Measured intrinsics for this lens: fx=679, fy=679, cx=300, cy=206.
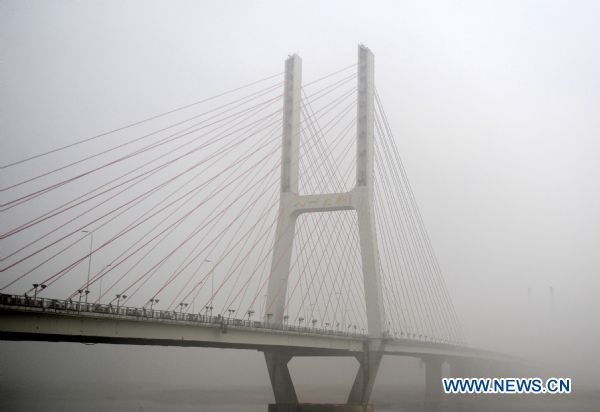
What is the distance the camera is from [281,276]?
48.5 meters

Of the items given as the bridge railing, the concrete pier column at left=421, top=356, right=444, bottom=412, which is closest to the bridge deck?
the bridge railing

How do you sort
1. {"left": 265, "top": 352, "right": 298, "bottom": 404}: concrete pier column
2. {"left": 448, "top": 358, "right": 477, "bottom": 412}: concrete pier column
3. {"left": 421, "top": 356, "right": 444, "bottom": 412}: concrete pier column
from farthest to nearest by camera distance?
{"left": 421, "top": 356, "right": 444, "bottom": 412}: concrete pier column → {"left": 448, "top": 358, "right": 477, "bottom": 412}: concrete pier column → {"left": 265, "top": 352, "right": 298, "bottom": 404}: concrete pier column

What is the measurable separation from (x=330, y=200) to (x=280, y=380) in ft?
44.2

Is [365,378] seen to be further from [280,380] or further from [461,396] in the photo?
[461,396]

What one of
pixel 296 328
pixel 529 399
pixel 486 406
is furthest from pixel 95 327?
pixel 529 399

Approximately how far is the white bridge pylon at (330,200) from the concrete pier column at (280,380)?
2.70m

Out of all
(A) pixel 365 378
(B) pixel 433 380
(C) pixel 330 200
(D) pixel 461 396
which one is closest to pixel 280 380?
(A) pixel 365 378

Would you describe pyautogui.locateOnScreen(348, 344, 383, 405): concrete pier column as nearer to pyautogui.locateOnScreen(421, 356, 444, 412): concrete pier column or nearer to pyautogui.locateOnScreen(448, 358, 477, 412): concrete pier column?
pyautogui.locateOnScreen(448, 358, 477, 412): concrete pier column

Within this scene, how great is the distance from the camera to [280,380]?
47.5 m

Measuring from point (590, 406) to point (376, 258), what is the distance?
42304mm

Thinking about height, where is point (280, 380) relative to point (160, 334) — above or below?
above

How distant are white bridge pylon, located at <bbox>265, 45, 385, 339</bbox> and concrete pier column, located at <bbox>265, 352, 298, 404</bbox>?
2.70 m

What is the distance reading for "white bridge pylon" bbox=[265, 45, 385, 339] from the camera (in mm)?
48125

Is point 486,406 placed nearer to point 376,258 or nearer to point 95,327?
point 376,258
